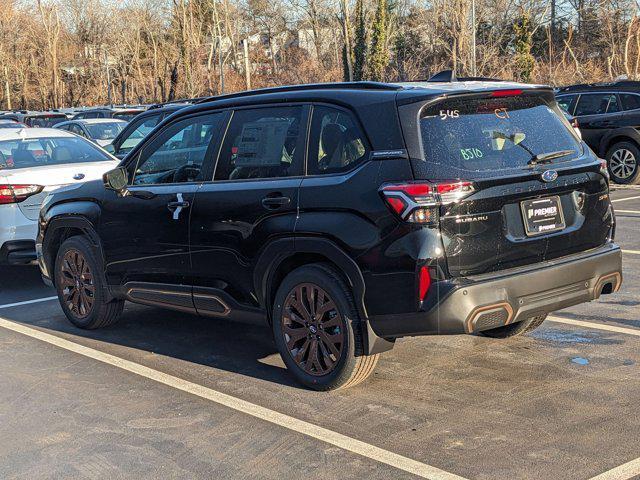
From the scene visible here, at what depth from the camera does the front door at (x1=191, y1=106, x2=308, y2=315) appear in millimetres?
5594

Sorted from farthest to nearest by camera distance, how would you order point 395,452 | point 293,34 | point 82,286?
point 293,34 → point 82,286 → point 395,452

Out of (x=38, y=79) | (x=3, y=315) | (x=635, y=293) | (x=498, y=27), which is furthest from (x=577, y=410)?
(x=38, y=79)

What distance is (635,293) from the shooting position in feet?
25.6

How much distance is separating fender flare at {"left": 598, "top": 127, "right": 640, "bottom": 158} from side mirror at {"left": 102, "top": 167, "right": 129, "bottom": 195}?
38.4ft

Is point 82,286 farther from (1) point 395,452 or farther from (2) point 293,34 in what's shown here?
(2) point 293,34

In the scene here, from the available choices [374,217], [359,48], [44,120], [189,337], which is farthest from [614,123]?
[359,48]

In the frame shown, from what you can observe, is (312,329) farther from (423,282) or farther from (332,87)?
(332,87)

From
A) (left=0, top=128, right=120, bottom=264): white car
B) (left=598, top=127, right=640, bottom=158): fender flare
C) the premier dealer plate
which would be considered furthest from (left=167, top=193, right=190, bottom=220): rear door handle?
(left=598, top=127, right=640, bottom=158): fender flare

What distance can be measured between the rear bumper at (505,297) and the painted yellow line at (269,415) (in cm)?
69

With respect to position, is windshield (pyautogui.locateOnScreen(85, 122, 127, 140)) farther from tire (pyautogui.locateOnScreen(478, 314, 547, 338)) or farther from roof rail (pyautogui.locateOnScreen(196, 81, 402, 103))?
tire (pyautogui.locateOnScreen(478, 314, 547, 338))

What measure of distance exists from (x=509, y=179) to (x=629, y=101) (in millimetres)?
12379

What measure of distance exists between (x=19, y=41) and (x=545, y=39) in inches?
1456

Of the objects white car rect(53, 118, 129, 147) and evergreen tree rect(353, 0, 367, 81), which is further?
evergreen tree rect(353, 0, 367, 81)

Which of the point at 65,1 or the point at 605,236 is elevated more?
the point at 65,1
